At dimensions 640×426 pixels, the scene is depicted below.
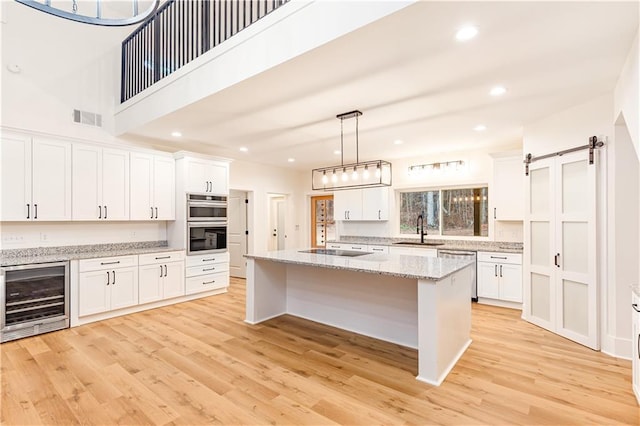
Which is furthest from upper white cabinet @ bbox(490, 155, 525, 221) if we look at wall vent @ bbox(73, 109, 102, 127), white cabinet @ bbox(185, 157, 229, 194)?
wall vent @ bbox(73, 109, 102, 127)

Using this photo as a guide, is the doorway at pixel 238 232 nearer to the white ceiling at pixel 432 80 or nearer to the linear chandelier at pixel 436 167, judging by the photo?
the white ceiling at pixel 432 80

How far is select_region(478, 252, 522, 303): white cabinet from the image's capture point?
4750mm

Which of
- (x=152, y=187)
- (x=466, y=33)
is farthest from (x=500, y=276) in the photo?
(x=152, y=187)

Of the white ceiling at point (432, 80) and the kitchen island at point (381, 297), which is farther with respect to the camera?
the kitchen island at point (381, 297)

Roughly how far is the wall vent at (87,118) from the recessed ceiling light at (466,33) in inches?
194

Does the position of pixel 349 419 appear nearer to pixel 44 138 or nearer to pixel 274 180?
pixel 44 138

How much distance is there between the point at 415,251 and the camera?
5.70m

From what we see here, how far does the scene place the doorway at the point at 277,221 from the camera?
316 inches

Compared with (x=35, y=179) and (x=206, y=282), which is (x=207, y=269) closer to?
(x=206, y=282)

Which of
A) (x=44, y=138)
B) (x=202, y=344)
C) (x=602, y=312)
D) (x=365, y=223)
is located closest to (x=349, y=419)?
(x=202, y=344)

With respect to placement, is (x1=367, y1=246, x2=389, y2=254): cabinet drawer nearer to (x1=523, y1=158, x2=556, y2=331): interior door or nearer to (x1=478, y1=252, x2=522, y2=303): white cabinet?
(x1=478, y1=252, x2=522, y2=303): white cabinet

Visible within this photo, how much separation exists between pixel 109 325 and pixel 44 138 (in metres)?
2.46

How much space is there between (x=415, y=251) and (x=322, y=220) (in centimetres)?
294

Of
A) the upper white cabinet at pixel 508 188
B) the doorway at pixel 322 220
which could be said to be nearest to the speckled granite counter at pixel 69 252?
the doorway at pixel 322 220
